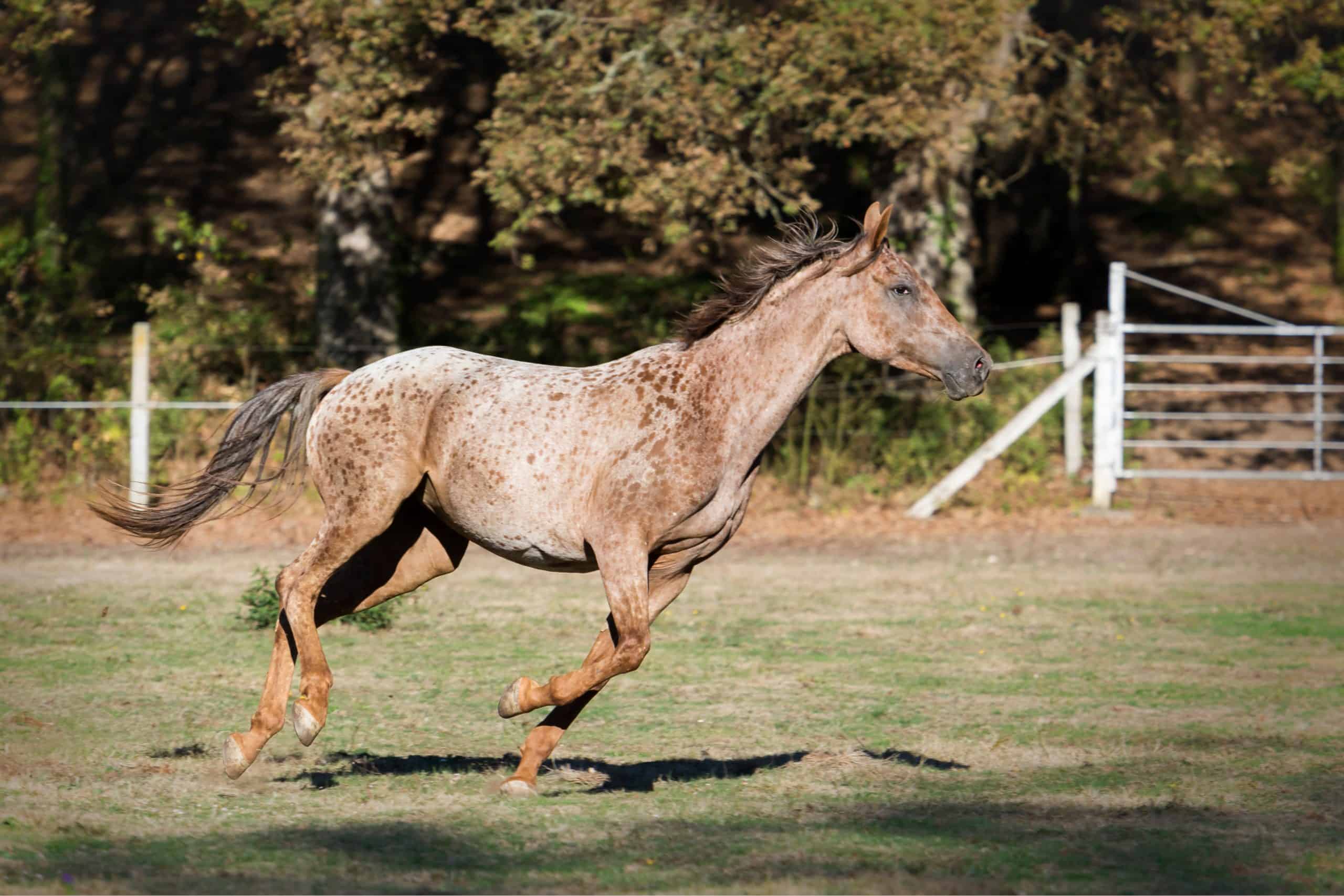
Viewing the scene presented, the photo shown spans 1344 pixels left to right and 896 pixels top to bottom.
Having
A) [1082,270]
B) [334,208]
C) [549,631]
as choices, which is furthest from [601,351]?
[549,631]

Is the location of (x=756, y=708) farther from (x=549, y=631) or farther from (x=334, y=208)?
(x=334, y=208)

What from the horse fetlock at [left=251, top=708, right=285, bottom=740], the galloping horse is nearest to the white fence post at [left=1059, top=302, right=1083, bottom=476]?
the galloping horse

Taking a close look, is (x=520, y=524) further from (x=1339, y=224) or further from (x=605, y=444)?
(x=1339, y=224)

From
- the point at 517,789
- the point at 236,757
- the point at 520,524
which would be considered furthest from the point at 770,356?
the point at 236,757

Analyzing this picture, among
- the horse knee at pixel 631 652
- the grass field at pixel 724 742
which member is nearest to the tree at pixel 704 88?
the grass field at pixel 724 742

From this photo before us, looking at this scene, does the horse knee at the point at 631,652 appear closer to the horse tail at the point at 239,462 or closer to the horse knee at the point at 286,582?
the horse knee at the point at 286,582

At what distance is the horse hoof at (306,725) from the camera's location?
5.79 meters

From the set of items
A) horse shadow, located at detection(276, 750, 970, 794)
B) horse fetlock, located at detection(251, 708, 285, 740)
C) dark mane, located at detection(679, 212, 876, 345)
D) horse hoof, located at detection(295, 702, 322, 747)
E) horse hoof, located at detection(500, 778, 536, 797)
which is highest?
dark mane, located at detection(679, 212, 876, 345)

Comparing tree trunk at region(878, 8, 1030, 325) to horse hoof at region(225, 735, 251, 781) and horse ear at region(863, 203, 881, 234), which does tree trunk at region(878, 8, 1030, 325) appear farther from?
horse hoof at region(225, 735, 251, 781)

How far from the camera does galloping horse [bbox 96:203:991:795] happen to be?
231 inches

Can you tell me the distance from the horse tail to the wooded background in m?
8.61

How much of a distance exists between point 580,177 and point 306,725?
10.2m

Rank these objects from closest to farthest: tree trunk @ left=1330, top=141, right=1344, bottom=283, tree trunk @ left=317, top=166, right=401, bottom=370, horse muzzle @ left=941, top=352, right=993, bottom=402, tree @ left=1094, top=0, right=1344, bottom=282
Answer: horse muzzle @ left=941, top=352, right=993, bottom=402 → tree @ left=1094, top=0, right=1344, bottom=282 → tree trunk @ left=317, top=166, right=401, bottom=370 → tree trunk @ left=1330, top=141, right=1344, bottom=283

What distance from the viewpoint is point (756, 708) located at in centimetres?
793
